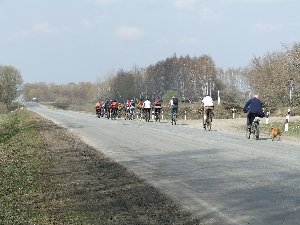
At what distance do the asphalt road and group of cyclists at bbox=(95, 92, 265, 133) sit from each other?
12.8 ft

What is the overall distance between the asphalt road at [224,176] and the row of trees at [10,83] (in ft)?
345

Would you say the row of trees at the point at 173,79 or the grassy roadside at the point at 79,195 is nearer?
the grassy roadside at the point at 79,195

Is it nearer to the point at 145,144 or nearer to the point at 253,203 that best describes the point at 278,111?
the point at 145,144

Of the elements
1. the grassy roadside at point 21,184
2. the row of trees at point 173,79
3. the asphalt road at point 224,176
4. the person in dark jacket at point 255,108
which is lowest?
the grassy roadside at point 21,184

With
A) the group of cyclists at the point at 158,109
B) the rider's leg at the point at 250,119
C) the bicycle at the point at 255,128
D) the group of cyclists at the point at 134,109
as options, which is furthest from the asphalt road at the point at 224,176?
the group of cyclists at the point at 134,109

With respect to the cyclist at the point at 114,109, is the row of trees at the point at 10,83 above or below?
above

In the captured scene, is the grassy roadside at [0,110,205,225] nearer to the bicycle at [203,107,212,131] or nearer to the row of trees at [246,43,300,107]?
the bicycle at [203,107,212,131]

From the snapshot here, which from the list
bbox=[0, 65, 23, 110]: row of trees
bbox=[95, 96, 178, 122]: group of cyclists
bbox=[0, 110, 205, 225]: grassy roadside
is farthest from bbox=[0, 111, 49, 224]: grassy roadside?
bbox=[0, 65, 23, 110]: row of trees

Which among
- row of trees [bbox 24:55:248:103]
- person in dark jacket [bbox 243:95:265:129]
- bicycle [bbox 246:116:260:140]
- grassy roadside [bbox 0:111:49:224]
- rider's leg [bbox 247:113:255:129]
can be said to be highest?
row of trees [bbox 24:55:248:103]

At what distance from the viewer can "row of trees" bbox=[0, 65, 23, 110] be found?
11962 centimetres

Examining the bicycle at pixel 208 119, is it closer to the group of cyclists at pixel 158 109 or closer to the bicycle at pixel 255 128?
the group of cyclists at pixel 158 109

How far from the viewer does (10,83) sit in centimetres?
12450

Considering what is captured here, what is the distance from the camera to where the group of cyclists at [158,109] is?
70.6 ft

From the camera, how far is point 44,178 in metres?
11.0
